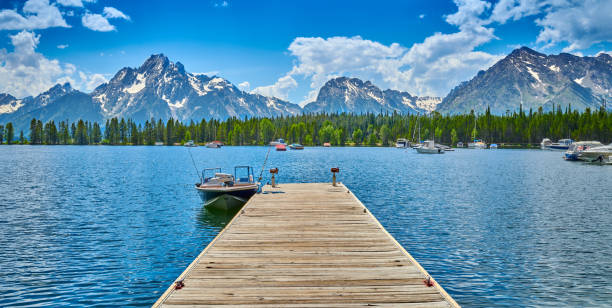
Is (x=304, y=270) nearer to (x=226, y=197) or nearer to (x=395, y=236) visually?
(x=395, y=236)

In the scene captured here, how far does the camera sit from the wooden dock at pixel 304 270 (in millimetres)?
8156

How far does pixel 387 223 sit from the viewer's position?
22766 mm

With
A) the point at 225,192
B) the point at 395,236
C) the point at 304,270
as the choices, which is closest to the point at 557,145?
the point at 395,236

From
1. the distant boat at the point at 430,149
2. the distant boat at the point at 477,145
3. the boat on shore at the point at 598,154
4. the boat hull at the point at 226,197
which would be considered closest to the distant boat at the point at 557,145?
the distant boat at the point at 477,145

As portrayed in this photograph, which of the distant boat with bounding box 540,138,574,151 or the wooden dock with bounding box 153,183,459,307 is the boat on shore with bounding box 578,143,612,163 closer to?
the distant boat with bounding box 540,138,574,151

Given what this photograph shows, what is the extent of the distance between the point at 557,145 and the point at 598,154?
3222 inches

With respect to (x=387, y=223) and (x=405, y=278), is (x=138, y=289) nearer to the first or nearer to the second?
(x=405, y=278)

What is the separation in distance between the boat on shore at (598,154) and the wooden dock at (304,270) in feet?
300

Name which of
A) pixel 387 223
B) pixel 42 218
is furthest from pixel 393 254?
pixel 42 218

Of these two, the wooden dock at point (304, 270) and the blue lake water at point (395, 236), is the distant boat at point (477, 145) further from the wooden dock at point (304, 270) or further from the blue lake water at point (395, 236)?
the wooden dock at point (304, 270)

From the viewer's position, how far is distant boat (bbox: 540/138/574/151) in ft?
506

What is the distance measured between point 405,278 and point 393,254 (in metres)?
2.21

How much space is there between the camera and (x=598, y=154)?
283 ft

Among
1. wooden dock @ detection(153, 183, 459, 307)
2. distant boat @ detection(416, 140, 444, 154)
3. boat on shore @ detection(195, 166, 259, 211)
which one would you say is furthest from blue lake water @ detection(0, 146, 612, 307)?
distant boat @ detection(416, 140, 444, 154)
